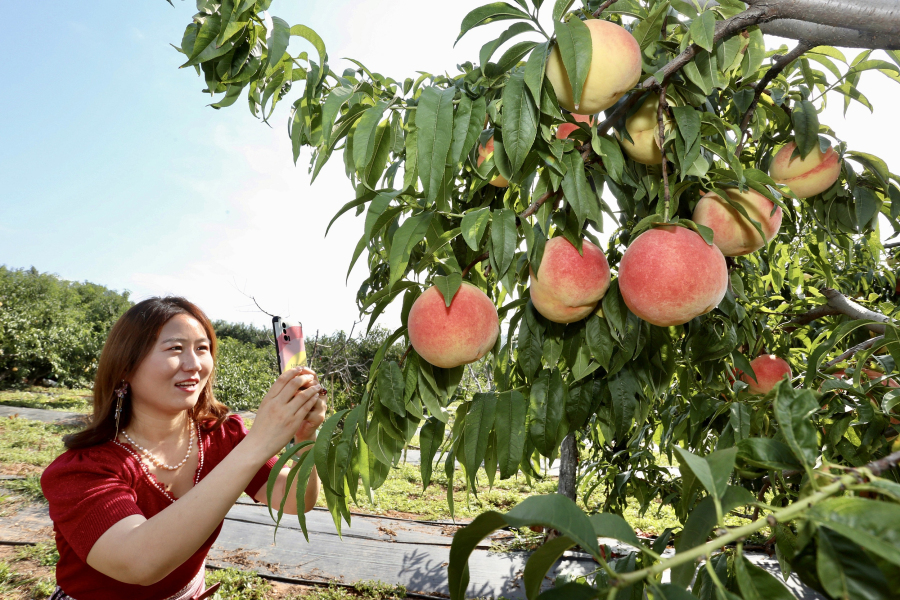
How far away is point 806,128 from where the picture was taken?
830mm

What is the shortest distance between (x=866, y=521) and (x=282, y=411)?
1016mm

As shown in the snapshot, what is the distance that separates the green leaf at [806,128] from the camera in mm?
830

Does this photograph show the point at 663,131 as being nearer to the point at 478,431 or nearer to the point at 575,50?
the point at 575,50

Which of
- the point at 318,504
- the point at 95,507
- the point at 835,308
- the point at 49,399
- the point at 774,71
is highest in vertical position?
the point at 774,71

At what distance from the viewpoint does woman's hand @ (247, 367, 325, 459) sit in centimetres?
107

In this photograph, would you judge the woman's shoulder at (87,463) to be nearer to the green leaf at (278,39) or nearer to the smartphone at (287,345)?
the smartphone at (287,345)

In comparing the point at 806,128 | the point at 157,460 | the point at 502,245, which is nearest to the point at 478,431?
the point at 502,245

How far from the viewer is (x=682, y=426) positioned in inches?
42.9

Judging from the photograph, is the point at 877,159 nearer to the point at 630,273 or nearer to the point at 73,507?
the point at 630,273

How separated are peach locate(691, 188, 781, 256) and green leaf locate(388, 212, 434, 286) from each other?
406 millimetres

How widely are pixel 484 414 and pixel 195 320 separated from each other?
1.11 metres

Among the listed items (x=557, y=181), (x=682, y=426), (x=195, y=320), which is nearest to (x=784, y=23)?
(x=557, y=181)

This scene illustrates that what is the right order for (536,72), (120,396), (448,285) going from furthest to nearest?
(120,396) < (448,285) < (536,72)

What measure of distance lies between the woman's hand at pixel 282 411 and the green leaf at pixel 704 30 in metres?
0.92
